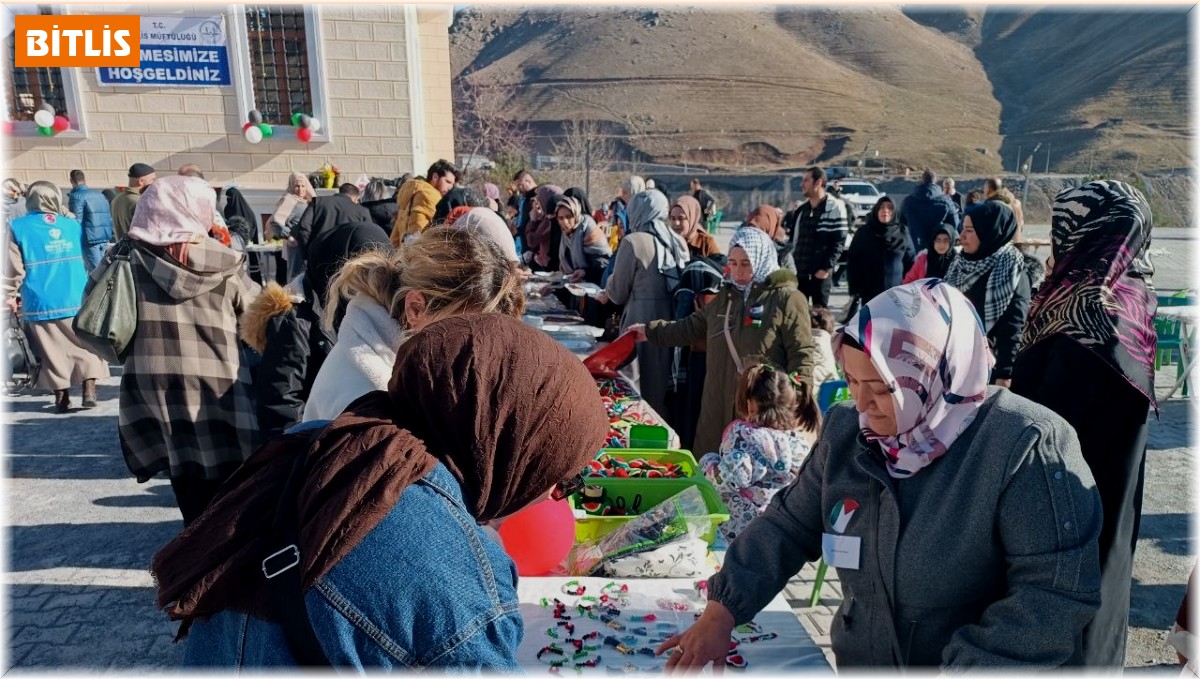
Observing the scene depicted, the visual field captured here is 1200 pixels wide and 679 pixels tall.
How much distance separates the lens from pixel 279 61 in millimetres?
12062

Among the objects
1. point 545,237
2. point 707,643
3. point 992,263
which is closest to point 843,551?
point 707,643

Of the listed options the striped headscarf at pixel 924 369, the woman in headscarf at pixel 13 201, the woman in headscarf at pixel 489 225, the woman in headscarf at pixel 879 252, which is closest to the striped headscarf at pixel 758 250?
the woman in headscarf at pixel 489 225

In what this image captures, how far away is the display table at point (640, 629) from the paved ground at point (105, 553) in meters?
1.27

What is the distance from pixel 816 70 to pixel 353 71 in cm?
7857

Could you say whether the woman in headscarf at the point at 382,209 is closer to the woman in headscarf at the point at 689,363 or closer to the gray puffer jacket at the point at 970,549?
the woman in headscarf at the point at 689,363

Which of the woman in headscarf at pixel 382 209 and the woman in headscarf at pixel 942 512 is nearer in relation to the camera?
the woman in headscarf at pixel 942 512

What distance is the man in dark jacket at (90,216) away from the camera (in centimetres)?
860

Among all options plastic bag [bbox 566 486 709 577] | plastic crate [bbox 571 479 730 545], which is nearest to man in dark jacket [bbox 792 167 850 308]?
plastic crate [bbox 571 479 730 545]

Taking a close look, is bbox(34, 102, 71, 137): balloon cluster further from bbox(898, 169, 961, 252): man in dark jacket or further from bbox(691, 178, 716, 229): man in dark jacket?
bbox(898, 169, 961, 252): man in dark jacket

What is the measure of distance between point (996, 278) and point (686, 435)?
6.56 ft

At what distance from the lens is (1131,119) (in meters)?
56.7

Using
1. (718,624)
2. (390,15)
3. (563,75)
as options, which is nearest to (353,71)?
(390,15)

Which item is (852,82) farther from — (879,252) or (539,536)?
(539,536)

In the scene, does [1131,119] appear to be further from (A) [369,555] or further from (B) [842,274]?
(A) [369,555]
